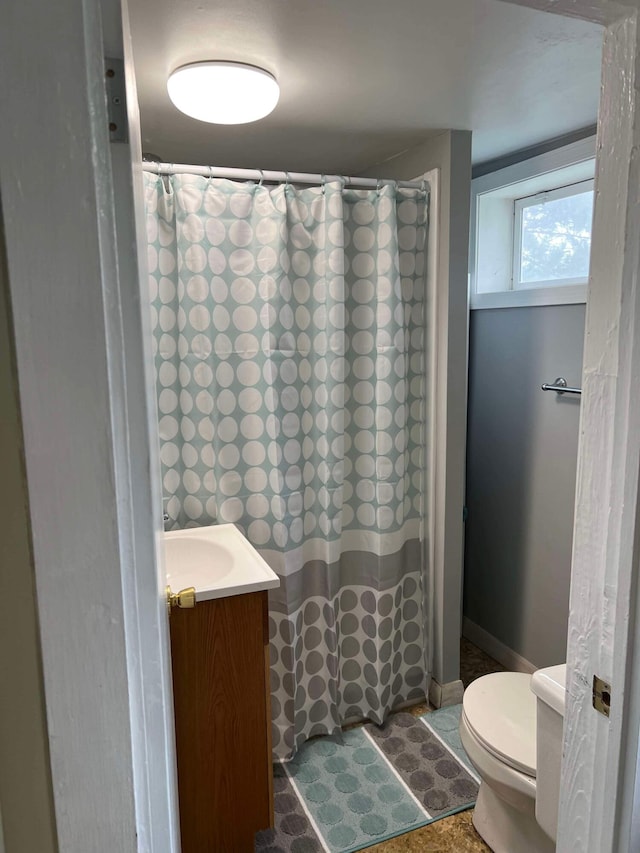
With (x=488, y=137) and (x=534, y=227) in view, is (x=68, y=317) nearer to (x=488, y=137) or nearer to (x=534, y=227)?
(x=488, y=137)

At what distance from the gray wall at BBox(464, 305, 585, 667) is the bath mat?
0.56 metres

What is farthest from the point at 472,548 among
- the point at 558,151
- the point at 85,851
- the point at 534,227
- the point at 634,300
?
the point at 85,851

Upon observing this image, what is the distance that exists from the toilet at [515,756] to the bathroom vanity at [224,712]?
0.61 meters

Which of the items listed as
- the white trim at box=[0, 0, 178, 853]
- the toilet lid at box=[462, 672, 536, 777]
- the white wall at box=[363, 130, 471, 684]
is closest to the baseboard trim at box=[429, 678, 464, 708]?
the white wall at box=[363, 130, 471, 684]

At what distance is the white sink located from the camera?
1606 millimetres

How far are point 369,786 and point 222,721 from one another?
27.9 inches

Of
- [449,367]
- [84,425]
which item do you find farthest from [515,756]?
[84,425]

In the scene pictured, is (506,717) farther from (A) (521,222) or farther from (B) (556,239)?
(A) (521,222)

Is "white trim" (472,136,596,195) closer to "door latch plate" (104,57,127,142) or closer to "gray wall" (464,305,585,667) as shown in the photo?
"gray wall" (464,305,585,667)

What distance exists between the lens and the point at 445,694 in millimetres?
2455

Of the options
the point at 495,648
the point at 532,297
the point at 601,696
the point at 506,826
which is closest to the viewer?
the point at 601,696

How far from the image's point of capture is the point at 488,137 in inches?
89.2

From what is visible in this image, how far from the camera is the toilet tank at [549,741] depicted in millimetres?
1307

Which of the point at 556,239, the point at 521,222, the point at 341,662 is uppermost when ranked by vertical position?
the point at 521,222
